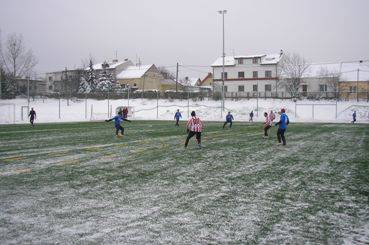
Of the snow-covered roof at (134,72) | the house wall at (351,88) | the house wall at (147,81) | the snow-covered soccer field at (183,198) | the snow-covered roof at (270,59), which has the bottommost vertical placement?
the snow-covered soccer field at (183,198)

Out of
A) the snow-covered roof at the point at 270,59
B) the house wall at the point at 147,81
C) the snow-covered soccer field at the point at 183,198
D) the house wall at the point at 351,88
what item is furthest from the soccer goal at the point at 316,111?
the house wall at the point at 147,81

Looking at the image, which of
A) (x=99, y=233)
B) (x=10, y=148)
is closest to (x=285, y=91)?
(x=10, y=148)

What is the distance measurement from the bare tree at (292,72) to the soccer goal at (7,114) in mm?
42731

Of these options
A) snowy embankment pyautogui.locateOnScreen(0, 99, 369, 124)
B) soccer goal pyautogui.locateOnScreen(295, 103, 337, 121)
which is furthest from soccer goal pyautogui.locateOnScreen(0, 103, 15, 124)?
soccer goal pyautogui.locateOnScreen(295, 103, 337, 121)

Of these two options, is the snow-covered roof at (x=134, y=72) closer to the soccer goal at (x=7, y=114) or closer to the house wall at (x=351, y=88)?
the soccer goal at (x=7, y=114)

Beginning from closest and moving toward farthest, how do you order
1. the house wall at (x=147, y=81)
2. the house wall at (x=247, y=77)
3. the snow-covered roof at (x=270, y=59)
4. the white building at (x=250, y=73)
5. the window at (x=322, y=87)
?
the window at (x=322, y=87), the white building at (x=250, y=73), the house wall at (x=247, y=77), the snow-covered roof at (x=270, y=59), the house wall at (x=147, y=81)

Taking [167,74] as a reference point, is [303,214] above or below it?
below

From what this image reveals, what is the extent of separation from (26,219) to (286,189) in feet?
20.0

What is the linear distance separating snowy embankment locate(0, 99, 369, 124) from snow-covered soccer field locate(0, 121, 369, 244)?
38143mm

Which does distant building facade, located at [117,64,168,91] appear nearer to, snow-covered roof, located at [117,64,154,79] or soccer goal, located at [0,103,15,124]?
snow-covered roof, located at [117,64,154,79]

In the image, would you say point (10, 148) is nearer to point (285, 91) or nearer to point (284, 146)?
point (284, 146)

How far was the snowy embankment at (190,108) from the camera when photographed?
53.3 meters

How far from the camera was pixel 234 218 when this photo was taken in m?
7.62

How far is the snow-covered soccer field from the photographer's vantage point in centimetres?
670
